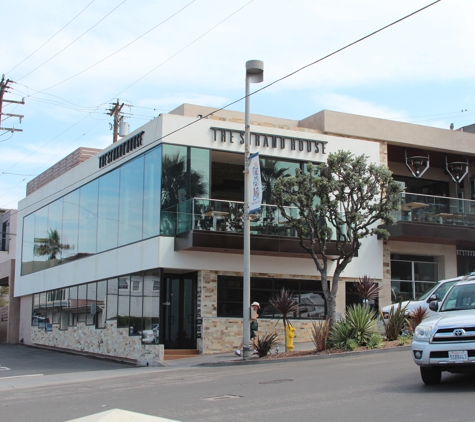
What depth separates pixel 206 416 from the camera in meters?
9.43

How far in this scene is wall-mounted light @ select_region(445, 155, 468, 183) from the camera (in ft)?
98.5

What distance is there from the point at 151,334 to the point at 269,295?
4.51 meters

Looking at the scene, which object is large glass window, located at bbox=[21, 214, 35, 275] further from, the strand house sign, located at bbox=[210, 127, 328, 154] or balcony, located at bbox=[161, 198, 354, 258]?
the strand house sign, located at bbox=[210, 127, 328, 154]

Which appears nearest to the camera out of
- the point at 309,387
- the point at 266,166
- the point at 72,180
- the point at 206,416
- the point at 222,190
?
the point at 206,416

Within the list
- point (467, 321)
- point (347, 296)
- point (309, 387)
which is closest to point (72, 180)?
point (347, 296)

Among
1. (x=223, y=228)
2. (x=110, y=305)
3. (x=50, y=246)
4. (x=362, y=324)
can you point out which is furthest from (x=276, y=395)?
(x=50, y=246)

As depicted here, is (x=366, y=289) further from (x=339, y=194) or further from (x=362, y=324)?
(x=362, y=324)

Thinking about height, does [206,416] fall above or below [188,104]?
below

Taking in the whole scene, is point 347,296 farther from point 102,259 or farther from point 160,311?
point 102,259

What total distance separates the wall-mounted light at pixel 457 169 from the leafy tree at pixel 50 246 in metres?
17.9

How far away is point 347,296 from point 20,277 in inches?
827

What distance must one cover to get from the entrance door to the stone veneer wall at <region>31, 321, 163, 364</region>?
892 mm

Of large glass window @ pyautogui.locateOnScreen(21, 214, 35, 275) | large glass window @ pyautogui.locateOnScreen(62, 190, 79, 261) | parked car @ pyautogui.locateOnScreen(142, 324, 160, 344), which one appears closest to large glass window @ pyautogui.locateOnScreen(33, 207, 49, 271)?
large glass window @ pyautogui.locateOnScreen(21, 214, 35, 275)

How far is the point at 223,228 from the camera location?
2291 cm
